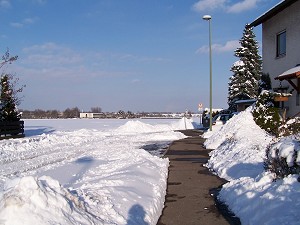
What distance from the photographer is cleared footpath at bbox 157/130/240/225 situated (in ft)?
21.2

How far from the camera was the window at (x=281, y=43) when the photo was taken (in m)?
20.1

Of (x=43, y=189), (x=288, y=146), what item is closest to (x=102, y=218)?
(x=43, y=189)

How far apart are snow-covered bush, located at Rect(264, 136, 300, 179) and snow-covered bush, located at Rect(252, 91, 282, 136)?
9115 millimetres

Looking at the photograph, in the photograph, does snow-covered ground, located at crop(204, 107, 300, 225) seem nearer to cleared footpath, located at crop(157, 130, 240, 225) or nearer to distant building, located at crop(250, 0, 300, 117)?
cleared footpath, located at crop(157, 130, 240, 225)

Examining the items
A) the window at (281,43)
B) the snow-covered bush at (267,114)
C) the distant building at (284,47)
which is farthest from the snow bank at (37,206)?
the window at (281,43)

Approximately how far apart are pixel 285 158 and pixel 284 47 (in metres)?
15.1

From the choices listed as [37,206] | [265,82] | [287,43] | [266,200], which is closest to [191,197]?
[266,200]

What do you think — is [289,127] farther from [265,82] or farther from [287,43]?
[265,82]

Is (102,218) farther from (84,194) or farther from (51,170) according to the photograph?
(51,170)

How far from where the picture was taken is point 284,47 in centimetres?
2009

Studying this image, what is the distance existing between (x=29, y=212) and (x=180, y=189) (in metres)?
5.11

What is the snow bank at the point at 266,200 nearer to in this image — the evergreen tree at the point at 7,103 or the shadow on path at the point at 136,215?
the shadow on path at the point at 136,215

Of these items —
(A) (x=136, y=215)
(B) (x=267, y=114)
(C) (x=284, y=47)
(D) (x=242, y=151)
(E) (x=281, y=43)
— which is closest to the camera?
(A) (x=136, y=215)

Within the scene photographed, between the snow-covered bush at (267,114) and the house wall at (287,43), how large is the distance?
1543mm
